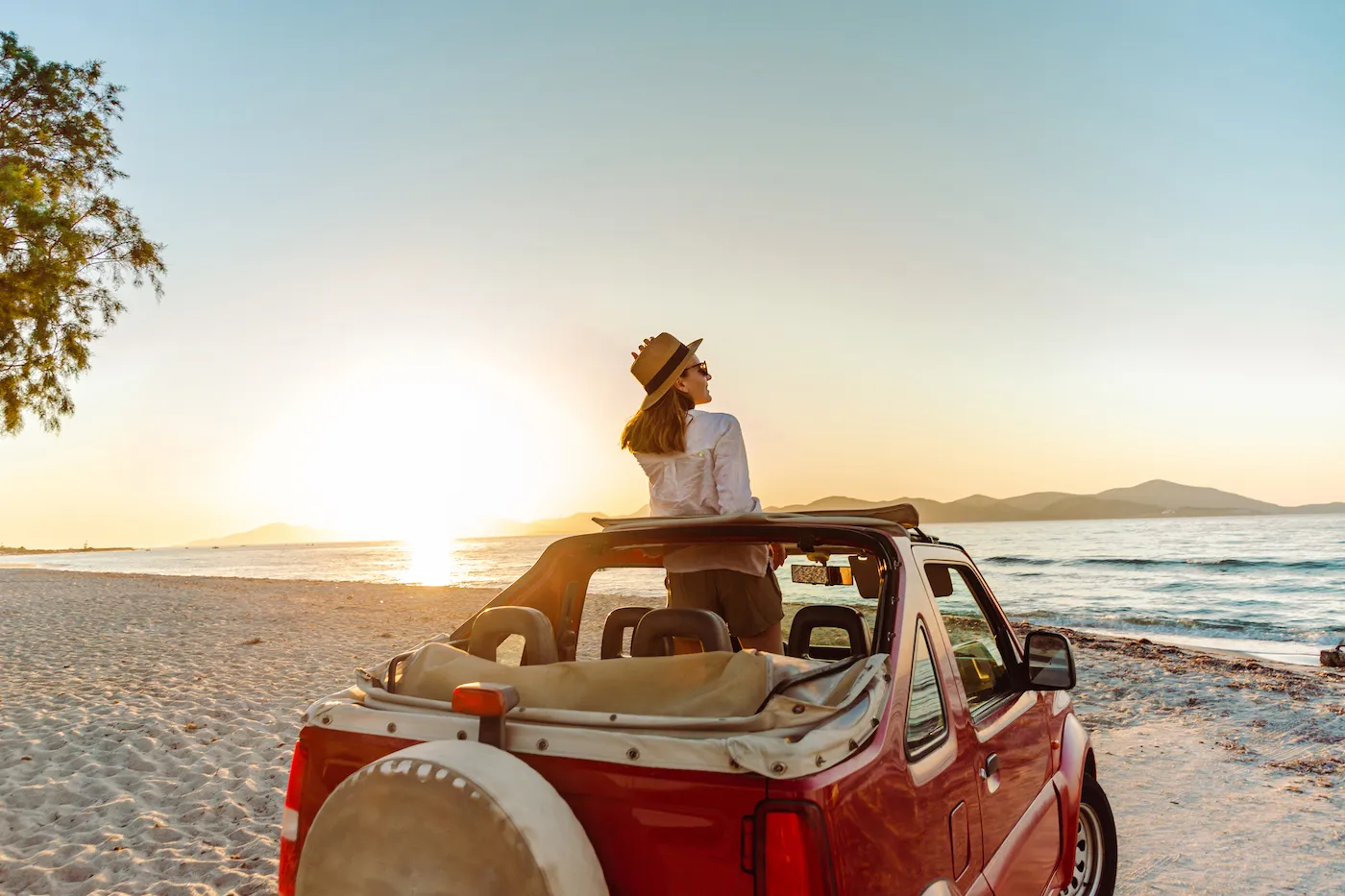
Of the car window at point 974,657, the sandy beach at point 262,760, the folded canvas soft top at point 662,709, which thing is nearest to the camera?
the folded canvas soft top at point 662,709

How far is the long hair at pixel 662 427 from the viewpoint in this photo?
371cm

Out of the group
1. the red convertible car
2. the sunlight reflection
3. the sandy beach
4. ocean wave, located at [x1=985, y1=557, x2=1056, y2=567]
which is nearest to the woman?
the red convertible car

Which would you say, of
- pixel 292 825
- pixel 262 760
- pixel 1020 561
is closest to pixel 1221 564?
pixel 1020 561

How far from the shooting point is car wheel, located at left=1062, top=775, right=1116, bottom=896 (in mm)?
3496

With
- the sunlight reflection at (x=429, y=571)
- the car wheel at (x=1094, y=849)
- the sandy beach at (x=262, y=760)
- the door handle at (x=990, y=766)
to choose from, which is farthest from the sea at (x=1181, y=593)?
the door handle at (x=990, y=766)

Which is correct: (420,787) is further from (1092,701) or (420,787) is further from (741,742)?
(1092,701)

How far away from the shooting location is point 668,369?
382cm

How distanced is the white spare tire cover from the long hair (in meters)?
2.16

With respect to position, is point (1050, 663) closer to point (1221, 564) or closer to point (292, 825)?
point (292, 825)

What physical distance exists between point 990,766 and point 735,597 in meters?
1.22

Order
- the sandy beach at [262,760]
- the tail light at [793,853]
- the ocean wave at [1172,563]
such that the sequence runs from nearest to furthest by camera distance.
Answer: the tail light at [793,853] < the sandy beach at [262,760] < the ocean wave at [1172,563]

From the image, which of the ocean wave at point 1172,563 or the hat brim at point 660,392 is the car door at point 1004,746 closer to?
the hat brim at point 660,392

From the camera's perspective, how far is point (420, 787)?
5.13 feet

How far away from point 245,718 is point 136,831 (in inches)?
116
